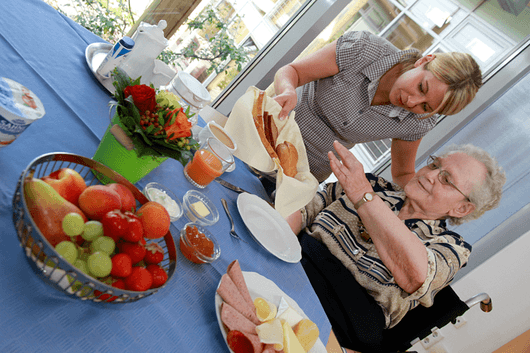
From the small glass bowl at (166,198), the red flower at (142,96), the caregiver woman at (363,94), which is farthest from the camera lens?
the caregiver woman at (363,94)

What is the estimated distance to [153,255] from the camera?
0.57 m

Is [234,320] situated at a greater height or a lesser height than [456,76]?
lesser

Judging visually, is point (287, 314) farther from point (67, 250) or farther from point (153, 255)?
point (67, 250)

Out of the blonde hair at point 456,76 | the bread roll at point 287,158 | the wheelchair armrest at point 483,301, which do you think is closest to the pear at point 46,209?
the bread roll at point 287,158

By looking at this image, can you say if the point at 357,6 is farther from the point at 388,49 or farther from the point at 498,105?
the point at 498,105

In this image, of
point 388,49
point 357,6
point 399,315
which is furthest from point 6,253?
point 357,6

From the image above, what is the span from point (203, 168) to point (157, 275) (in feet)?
1.49

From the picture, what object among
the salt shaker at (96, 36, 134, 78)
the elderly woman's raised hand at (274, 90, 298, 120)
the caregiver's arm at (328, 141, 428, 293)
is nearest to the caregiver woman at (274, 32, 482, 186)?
the elderly woman's raised hand at (274, 90, 298, 120)

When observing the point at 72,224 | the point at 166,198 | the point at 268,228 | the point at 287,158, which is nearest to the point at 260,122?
the point at 287,158

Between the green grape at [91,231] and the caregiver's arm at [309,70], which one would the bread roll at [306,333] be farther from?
the caregiver's arm at [309,70]

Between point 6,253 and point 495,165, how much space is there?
1645 mm

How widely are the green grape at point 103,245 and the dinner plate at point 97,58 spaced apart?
667mm

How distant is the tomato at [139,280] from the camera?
508 mm

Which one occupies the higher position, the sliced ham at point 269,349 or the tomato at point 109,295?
the tomato at point 109,295
